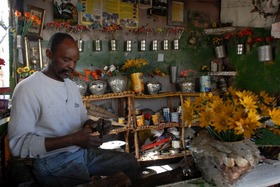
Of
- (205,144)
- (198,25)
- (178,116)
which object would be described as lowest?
(178,116)

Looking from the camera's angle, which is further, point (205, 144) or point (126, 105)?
point (126, 105)

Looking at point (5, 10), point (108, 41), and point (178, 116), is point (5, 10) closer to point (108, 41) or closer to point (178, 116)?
point (108, 41)

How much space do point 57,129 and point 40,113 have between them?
0.15 m

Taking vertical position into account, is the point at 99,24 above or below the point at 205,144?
above

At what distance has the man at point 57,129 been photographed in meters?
1.46

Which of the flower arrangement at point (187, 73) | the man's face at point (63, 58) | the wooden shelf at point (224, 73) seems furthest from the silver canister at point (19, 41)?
the wooden shelf at point (224, 73)

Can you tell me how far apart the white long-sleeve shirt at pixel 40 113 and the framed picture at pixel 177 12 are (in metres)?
3.00

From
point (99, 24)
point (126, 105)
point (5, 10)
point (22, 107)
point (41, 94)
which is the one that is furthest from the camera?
point (126, 105)

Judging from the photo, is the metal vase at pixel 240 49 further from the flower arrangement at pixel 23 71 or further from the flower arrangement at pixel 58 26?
the flower arrangement at pixel 23 71

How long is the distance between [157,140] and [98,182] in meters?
3.04

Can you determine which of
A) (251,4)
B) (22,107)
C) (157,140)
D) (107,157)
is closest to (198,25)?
(251,4)

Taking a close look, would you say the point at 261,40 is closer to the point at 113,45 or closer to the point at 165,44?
the point at 165,44

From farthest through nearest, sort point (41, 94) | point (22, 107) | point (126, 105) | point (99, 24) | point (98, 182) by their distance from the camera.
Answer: point (126, 105) < point (99, 24) < point (41, 94) < point (22, 107) < point (98, 182)

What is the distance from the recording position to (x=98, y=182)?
1.26m
